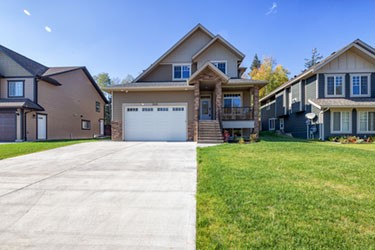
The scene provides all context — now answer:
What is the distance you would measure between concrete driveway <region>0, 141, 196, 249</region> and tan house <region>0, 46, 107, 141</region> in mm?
13286

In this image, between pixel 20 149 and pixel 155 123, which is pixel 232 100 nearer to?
pixel 155 123

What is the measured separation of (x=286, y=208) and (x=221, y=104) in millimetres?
11564

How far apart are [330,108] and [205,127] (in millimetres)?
9766

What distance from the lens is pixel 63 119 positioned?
2159 cm

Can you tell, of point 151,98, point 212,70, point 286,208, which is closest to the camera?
point 286,208

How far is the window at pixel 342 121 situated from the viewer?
16078mm

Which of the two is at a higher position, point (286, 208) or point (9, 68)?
point (9, 68)

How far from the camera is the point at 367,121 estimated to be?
16.1 m

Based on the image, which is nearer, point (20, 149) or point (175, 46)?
point (20, 149)

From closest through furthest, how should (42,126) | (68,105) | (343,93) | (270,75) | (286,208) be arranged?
(286,208)
(343,93)
(42,126)
(68,105)
(270,75)

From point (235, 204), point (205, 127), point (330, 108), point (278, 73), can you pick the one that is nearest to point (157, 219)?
point (235, 204)

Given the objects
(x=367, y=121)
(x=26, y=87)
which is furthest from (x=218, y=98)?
(x=26, y=87)

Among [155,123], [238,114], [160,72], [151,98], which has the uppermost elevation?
[160,72]

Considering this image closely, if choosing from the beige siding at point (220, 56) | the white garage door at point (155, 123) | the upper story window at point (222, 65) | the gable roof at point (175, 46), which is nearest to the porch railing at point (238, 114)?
the white garage door at point (155, 123)
